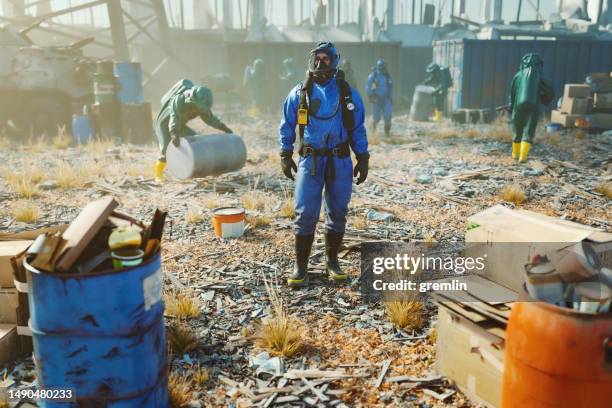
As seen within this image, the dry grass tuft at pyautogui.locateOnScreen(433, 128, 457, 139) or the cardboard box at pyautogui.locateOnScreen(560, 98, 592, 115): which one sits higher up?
the cardboard box at pyautogui.locateOnScreen(560, 98, 592, 115)

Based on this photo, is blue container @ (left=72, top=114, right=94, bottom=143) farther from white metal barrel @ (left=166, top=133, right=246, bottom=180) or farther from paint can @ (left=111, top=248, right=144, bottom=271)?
paint can @ (left=111, top=248, right=144, bottom=271)

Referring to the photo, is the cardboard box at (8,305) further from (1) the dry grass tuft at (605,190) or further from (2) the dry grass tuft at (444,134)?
(2) the dry grass tuft at (444,134)

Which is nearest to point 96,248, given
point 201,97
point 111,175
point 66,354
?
point 66,354

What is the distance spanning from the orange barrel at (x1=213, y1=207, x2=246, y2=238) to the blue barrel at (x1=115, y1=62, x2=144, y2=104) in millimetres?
9593

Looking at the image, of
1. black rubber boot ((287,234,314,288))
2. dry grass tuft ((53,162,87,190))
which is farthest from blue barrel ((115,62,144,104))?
black rubber boot ((287,234,314,288))

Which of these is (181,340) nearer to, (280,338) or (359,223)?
(280,338)

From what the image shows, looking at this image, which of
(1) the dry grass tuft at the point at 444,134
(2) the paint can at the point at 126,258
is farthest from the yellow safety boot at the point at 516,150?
(2) the paint can at the point at 126,258

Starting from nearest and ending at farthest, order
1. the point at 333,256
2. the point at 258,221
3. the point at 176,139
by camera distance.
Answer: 1. the point at 333,256
2. the point at 258,221
3. the point at 176,139

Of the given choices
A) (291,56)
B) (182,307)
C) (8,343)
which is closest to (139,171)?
(182,307)

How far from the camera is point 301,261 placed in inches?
201

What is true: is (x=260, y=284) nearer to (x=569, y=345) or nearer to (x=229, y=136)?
(x=569, y=345)

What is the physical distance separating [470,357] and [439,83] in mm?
15634

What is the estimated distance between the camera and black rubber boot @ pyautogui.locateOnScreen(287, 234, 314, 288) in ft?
16.5

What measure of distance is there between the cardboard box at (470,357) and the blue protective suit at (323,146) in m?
1.84
